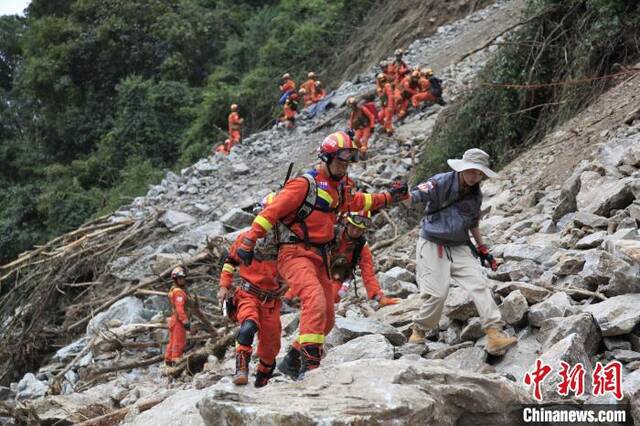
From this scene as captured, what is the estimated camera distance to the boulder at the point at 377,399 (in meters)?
3.08

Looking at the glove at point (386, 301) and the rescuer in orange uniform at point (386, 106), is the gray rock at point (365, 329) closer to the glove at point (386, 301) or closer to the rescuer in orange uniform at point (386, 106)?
the glove at point (386, 301)

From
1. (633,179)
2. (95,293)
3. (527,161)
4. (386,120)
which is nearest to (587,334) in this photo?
(633,179)

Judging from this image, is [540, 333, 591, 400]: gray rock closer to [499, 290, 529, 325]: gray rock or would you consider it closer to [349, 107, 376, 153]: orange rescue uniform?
[499, 290, 529, 325]: gray rock

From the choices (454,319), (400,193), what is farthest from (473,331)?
(400,193)

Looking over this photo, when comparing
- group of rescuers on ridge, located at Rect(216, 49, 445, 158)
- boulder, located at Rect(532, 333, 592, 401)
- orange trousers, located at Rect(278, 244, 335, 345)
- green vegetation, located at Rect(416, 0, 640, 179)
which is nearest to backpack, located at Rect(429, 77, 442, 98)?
group of rescuers on ridge, located at Rect(216, 49, 445, 158)

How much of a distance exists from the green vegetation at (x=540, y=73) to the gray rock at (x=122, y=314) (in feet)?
16.1

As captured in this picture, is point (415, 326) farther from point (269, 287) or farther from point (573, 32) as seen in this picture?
point (573, 32)

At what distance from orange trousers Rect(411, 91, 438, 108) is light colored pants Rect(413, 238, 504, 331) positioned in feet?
36.2

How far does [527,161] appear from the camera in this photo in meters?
9.44

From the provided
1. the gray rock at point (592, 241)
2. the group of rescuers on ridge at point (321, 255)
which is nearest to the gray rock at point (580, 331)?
the group of rescuers on ridge at point (321, 255)

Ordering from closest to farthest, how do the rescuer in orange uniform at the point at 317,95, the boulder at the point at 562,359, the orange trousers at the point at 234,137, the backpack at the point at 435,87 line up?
the boulder at the point at 562,359
the backpack at the point at 435,87
the orange trousers at the point at 234,137
the rescuer in orange uniform at the point at 317,95

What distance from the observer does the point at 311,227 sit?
480cm

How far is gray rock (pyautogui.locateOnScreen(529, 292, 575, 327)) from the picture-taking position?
4.66m

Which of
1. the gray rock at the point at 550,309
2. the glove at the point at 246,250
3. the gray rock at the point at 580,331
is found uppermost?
the glove at the point at 246,250
